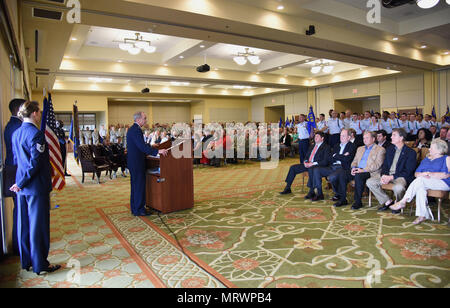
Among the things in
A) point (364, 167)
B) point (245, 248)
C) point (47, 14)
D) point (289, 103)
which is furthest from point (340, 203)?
point (289, 103)

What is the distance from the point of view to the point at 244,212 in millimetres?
5312

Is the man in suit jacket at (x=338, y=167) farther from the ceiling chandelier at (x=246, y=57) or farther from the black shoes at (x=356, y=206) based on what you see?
the ceiling chandelier at (x=246, y=57)

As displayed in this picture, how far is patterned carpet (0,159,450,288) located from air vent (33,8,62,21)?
11.5ft

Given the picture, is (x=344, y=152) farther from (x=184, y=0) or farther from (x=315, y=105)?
(x=315, y=105)

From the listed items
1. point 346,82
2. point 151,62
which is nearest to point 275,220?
point 151,62

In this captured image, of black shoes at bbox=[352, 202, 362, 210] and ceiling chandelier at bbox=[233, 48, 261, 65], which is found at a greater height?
ceiling chandelier at bbox=[233, 48, 261, 65]

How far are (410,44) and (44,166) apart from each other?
36.3 feet

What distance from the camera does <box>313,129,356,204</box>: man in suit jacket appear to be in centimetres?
576

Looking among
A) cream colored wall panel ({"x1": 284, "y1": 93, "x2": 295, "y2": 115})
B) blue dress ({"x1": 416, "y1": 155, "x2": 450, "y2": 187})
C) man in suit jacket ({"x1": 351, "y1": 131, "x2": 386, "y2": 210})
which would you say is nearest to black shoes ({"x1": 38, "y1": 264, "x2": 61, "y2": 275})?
man in suit jacket ({"x1": 351, "y1": 131, "x2": 386, "y2": 210})

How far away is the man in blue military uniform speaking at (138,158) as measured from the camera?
5016mm

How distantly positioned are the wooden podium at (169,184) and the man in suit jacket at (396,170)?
3.10m

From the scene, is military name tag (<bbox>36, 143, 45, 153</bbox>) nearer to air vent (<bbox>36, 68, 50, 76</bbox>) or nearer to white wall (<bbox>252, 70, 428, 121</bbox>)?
air vent (<bbox>36, 68, 50, 76</bbox>)

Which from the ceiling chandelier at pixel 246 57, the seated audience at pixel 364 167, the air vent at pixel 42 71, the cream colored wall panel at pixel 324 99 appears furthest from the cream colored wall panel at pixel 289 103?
the seated audience at pixel 364 167

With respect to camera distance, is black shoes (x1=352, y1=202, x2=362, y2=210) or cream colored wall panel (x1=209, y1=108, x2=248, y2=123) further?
cream colored wall panel (x1=209, y1=108, x2=248, y2=123)
